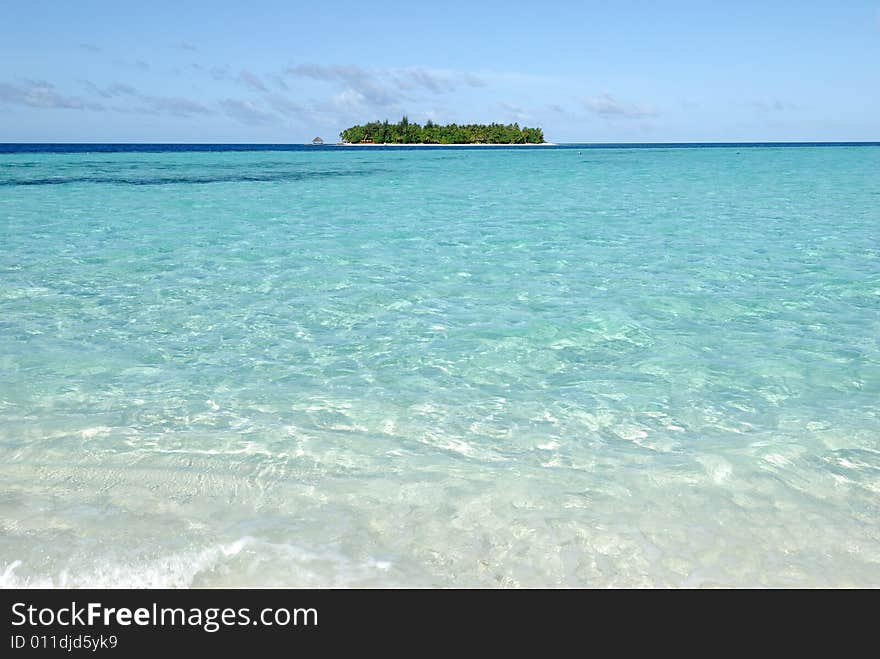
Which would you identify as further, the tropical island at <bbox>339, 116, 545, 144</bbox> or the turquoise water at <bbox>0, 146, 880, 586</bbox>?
the tropical island at <bbox>339, 116, 545, 144</bbox>

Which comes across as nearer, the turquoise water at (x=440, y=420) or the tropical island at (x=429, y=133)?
the turquoise water at (x=440, y=420)

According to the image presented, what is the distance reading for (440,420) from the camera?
19.5ft

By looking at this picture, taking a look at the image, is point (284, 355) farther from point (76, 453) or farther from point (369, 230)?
point (369, 230)

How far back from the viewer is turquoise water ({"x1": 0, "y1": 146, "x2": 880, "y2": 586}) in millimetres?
4008

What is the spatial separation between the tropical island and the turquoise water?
177 meters

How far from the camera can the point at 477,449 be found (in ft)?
17.7

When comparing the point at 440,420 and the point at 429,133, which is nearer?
the point at 440,420

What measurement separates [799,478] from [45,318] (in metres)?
8.88

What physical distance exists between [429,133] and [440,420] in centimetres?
18949

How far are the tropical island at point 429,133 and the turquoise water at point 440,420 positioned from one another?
177m

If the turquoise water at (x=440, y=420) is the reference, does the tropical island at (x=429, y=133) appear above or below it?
above

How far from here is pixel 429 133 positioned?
615ft

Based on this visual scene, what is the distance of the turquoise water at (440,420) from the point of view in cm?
401

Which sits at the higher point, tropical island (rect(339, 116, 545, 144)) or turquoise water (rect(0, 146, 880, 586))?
tropical island (rect(339, 116, 545, 144))
